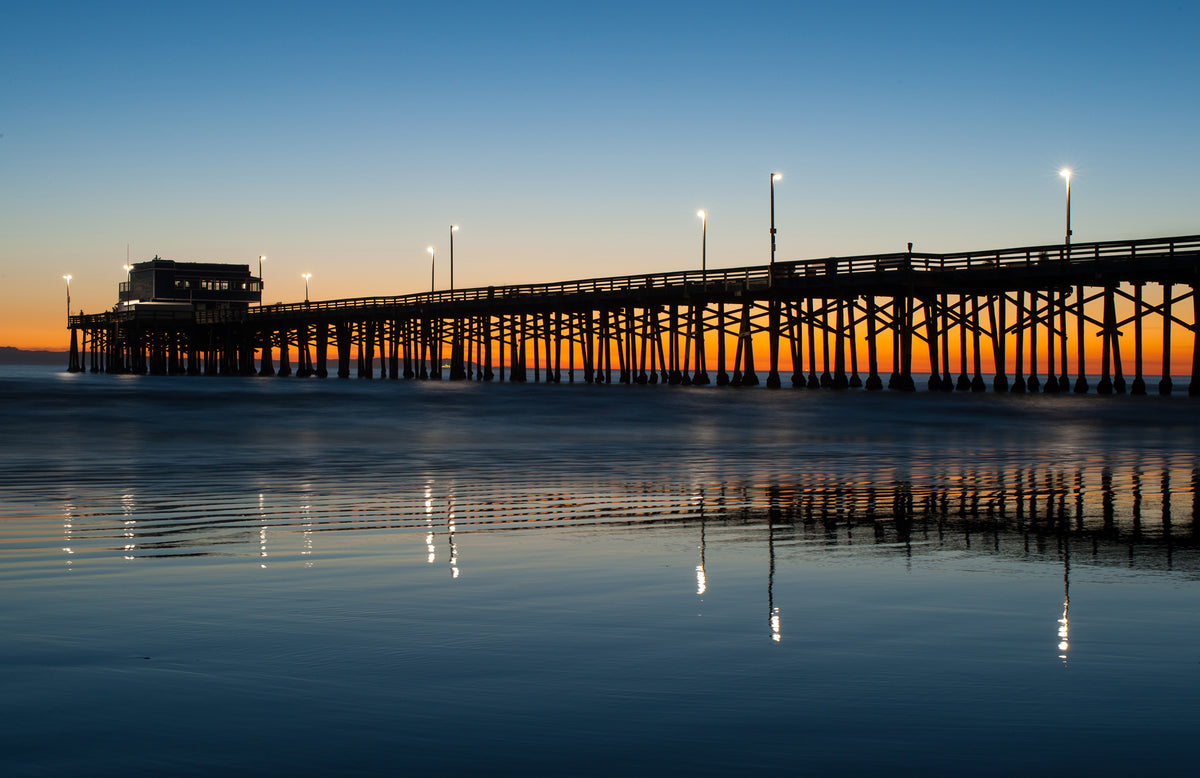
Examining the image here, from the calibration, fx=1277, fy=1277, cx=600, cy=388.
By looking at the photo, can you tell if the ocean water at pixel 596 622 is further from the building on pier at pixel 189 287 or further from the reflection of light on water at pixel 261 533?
the building on pier at pixel 189 287

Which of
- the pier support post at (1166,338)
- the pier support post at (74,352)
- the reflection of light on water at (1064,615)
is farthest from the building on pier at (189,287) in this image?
the reflection of light on water at (1064,615)

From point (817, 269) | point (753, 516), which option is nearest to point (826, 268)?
point (817, 269)

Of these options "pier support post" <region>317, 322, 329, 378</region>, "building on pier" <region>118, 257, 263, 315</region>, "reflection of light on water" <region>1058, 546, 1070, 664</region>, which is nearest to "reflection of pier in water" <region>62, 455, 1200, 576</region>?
"reflection of light on water" <region>1058, 546, 1070, 664</region>

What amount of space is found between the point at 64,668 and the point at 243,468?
Result: 33.4 feet

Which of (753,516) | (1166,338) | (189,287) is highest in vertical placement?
(189,287)

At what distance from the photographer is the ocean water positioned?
380cm

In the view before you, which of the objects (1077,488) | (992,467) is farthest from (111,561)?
(992,467)

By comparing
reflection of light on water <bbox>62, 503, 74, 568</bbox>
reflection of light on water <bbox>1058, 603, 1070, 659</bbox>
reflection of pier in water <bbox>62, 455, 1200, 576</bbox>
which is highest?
reflection of light on water <bbox>62, 503, 74, 568</bbox>

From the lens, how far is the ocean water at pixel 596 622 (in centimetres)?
380

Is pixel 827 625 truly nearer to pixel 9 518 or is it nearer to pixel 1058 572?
pixel 1058 572

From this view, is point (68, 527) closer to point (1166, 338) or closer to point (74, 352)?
point (1166, 338)

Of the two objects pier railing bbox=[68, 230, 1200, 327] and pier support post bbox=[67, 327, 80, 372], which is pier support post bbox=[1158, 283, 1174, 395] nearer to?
pier railing bbox=[68, 230, 1200, 327]

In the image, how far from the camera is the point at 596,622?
221 inches

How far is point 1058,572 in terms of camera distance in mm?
7141
